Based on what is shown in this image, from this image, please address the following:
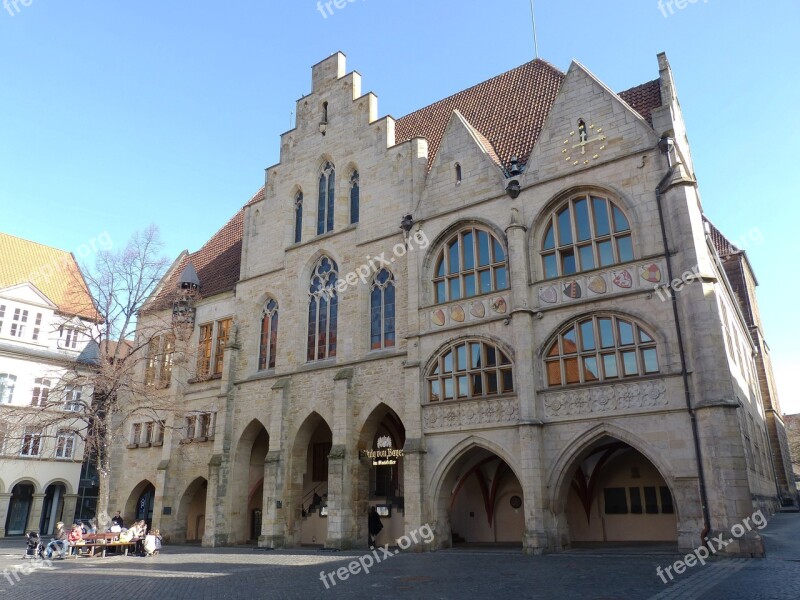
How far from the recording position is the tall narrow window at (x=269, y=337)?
2650 cm

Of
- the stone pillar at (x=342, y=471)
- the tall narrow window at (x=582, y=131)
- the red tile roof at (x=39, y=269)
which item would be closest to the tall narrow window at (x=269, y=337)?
the stone pillar at (x=342, y=471)

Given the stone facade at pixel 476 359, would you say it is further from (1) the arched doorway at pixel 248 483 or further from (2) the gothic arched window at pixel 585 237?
(2) the gothic arched window at pixel 585 237

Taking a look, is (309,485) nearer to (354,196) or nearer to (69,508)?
(354,196)

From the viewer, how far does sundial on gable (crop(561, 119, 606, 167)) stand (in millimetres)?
19047

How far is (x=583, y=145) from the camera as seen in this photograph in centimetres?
1933

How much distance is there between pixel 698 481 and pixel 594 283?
225 inches

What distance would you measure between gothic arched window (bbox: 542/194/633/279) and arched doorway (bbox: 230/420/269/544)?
1386 cm

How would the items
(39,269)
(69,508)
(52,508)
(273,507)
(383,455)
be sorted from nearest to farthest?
(383,455)
(273,507)
(69,508)
(52,508)
(39,269)

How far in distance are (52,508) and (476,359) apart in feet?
90.0

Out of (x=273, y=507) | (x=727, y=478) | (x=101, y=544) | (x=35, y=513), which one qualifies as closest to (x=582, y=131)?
(x=727, y=478)

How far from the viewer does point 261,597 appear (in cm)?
1038

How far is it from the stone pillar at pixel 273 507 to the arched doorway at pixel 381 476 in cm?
Answer: 322

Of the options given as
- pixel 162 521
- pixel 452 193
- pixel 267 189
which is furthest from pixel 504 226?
pixel 162 521

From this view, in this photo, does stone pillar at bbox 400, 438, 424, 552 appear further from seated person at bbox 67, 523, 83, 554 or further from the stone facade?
seated person at bbox 67, 523, 83, 554
